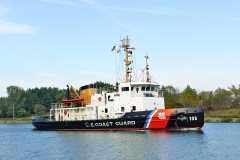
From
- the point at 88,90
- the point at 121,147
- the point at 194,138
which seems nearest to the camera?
the point at 121,147

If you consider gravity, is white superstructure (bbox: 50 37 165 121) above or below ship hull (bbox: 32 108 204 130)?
above

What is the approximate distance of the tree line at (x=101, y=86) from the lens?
92.9 metres

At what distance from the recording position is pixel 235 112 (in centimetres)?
8975

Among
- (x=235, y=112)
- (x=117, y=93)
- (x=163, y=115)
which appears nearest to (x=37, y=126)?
(x=117, y=93)

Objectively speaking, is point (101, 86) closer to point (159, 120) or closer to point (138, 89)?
point (138, 89)

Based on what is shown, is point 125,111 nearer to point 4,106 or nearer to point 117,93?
point 117,93

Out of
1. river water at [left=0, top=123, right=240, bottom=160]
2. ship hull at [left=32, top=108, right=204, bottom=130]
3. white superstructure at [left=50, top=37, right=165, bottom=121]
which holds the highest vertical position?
white superstructure at [left=50, top=37, right=165, bottom=121]

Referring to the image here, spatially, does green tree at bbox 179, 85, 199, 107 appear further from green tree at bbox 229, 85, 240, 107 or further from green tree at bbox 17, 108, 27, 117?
green tree at bbox 17, 108, 27, 117

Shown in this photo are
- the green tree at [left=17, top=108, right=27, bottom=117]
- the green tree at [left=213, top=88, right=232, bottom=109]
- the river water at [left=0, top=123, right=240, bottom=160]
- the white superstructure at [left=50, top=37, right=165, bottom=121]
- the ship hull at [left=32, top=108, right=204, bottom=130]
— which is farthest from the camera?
the green tree at [left=17, top=108, right=27, bottom=117]

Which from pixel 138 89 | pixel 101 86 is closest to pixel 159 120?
pixel 138 89

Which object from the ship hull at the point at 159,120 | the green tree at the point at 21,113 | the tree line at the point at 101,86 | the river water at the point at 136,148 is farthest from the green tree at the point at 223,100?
the green tree at the point at 21,113

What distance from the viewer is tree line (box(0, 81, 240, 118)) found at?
92875mm

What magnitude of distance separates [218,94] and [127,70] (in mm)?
58961

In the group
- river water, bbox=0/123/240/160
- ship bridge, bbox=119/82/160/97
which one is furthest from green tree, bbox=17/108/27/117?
river water, bbox=0/123/240/160
